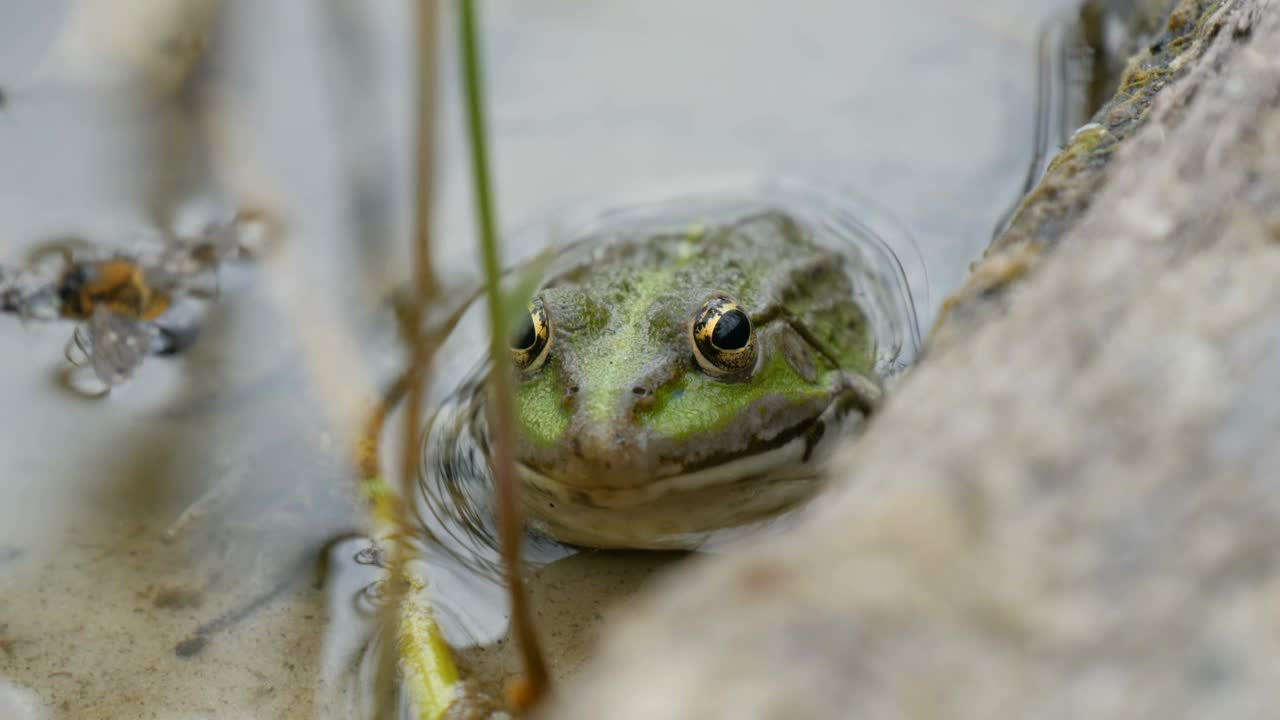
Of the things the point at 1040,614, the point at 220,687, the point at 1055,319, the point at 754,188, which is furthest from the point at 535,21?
the point at 1040,614

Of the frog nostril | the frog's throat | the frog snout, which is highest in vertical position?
the frog nostril

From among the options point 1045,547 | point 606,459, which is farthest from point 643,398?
point 1045,547

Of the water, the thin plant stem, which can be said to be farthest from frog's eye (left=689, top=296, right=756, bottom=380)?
the thin plant stem

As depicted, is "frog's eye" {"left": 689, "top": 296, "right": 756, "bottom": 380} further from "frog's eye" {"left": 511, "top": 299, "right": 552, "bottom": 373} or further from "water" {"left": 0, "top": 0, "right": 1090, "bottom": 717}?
"water" {"left": 0, "top": 0, "right": 1090, "bottom": 717}

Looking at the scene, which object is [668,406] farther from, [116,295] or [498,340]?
[116,295]

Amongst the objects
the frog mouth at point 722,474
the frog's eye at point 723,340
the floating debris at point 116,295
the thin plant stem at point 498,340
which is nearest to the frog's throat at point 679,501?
the frog mouth at point 722,474

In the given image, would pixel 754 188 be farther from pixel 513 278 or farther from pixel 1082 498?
pixel 1082 498
